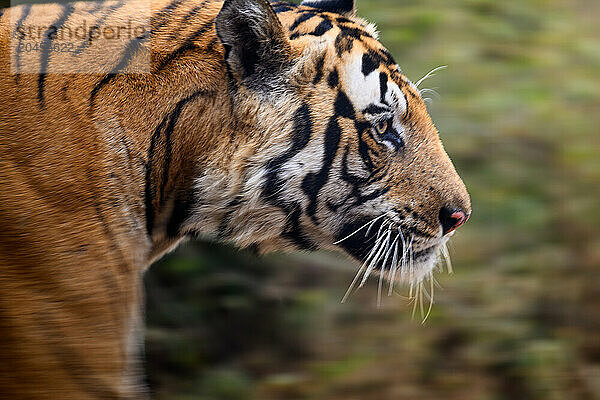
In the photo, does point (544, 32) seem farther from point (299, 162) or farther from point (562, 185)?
point (299, 162)

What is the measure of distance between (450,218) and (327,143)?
1.46ft

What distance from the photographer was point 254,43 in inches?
78.4

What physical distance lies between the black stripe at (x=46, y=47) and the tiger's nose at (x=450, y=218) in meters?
1.15

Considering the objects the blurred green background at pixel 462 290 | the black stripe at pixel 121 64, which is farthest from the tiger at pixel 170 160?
the blurred green background at pixel 462 290

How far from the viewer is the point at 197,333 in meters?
3.44

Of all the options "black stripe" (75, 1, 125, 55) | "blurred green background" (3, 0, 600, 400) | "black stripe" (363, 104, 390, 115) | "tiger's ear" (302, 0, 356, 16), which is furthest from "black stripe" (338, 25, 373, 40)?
"blurred green background" (3, 0, 600, 400)

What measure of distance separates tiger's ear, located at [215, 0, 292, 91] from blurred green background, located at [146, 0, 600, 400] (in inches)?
52.6

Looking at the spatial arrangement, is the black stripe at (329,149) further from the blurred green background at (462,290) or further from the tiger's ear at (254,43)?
the blurred green background at (462,290)

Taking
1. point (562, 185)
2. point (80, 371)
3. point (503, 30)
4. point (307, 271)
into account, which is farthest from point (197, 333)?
point (503, 30)

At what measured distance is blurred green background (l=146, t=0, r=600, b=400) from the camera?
313cm

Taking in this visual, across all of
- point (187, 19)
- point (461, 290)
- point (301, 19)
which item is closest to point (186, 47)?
point (187, 19)

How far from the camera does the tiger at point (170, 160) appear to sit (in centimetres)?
189

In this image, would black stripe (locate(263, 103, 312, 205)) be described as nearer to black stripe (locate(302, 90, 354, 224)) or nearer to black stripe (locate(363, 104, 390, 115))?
black stripe (locate(302, 90, 354, 224))

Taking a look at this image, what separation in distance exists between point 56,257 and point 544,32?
9.86ft
